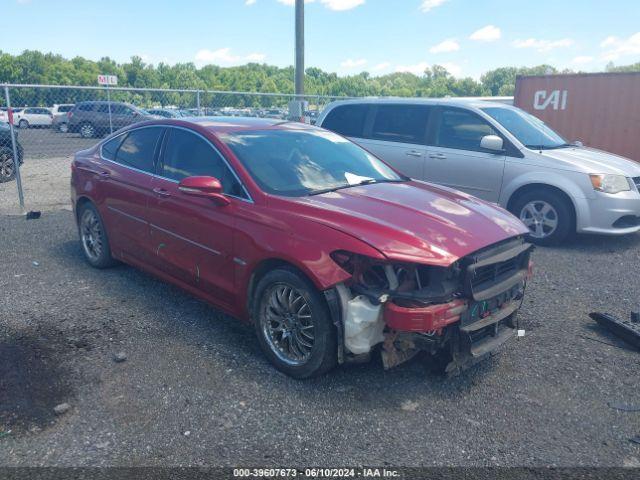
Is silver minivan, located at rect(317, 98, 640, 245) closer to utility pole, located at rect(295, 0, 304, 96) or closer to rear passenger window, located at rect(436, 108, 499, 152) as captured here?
rear passenger window, located at rect(436, 108, 499, 152)

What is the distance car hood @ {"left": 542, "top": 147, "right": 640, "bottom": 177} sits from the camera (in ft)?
23.2

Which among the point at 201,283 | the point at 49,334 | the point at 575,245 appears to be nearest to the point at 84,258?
the point at 49,334

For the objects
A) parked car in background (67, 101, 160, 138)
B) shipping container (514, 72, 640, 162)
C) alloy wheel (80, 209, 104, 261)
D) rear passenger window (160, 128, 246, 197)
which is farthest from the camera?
parked car in background (67, 101, 160, 138)

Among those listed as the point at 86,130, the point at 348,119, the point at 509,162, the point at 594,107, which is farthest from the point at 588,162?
the point at 86,130

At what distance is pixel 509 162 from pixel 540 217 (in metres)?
0.85

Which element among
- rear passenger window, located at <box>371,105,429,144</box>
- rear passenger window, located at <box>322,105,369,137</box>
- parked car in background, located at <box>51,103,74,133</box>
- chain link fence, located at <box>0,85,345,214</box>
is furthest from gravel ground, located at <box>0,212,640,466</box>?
parked car in background, located at <box>51,103,74,133</box>

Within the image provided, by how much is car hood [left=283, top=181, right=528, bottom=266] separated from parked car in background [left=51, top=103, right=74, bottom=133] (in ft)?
41.9

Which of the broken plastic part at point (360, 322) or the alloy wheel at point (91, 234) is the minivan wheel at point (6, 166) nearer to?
the alloy wheel at point (91, 234)

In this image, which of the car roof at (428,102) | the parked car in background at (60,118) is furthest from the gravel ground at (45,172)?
the car roof at (428,102)

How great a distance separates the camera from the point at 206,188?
3.92m

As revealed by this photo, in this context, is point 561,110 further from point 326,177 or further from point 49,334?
point 49,334

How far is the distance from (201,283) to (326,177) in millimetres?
1299

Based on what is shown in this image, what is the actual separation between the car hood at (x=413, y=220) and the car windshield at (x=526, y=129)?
12.5 feet

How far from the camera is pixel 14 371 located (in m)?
3.70
